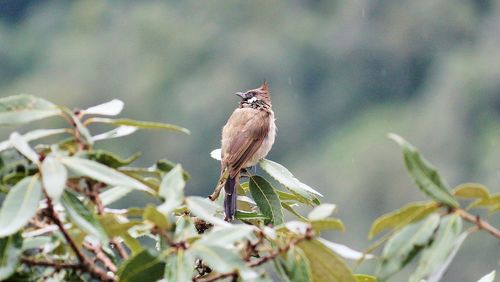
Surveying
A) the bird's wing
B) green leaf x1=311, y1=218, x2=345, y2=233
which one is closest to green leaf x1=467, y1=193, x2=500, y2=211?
green leaf x1=311, y1=218, x2=345, y2=233

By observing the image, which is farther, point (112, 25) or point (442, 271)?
point (112, 25)

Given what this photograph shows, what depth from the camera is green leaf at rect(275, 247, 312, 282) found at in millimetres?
1615

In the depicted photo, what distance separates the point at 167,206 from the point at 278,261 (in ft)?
0.66

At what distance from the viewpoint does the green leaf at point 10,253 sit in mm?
1546

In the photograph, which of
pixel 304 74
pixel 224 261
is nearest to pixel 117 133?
pixel 224 261

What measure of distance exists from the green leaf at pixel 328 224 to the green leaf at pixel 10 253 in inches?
16.3

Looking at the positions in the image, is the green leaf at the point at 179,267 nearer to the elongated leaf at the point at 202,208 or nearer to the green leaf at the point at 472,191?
the elongated leaf at the point at 202,208

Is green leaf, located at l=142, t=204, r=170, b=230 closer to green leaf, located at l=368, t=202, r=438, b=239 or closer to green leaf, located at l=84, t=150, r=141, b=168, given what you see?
green leaf, located at l=84, t=150, r=141, b=168

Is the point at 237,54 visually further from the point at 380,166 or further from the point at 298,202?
the point at 298,202

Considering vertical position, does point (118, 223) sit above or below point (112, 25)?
above

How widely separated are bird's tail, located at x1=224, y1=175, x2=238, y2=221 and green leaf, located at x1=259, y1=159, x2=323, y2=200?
0.33ft

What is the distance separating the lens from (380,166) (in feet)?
156

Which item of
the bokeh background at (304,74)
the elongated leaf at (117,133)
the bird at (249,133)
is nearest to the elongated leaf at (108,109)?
the elongated leaf at (117,133)

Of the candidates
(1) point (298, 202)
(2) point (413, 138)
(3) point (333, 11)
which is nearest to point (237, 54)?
(3) point (333, 11)
